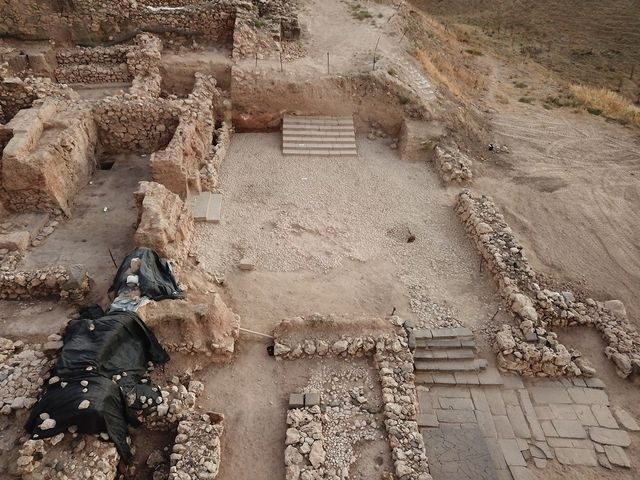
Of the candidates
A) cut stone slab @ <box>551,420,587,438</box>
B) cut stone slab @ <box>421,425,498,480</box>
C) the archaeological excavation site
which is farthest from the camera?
cut stone slab @ <box>551,420,587,438</box>

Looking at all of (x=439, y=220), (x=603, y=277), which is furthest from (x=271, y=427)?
(x=603, y=277)

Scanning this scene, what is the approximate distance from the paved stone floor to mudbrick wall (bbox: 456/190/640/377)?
0.47m

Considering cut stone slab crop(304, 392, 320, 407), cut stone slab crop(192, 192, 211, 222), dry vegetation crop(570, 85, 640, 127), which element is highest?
dry vegetation crop(570, 85, 640, 127)

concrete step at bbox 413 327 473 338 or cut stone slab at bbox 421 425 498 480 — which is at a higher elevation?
concrete step at bbox 413 327 473 338

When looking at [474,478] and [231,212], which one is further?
[231,212]

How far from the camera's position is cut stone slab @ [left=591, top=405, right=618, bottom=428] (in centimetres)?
909

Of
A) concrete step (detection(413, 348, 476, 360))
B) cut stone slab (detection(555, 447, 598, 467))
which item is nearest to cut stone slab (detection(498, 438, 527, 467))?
cut stone slab (detection(555, 447, 598, 467))

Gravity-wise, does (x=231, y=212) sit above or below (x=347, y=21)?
below

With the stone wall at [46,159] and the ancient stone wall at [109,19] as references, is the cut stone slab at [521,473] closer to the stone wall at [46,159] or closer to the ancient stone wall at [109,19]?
the stone wall at [46,159]

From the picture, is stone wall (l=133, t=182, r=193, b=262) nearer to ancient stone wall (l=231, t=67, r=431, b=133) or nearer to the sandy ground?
the sandy ground

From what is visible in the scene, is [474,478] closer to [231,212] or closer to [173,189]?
[231,212]

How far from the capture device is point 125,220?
462 inches

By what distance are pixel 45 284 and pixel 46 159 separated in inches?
131

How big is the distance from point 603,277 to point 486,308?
3686 mm
